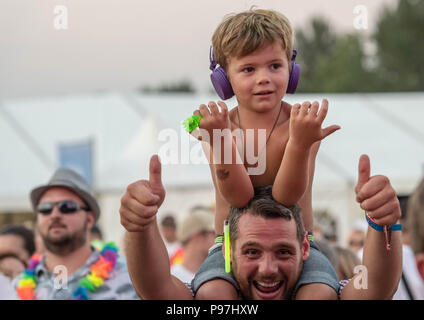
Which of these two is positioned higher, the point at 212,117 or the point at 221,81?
the point at 221,81

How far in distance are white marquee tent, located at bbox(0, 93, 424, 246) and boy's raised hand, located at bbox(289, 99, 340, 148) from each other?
23.1 ft

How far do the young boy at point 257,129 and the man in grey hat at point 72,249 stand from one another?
1639 millimetres

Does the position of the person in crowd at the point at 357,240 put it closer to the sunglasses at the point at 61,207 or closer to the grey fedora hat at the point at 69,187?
the grey fedora hat at the point at 69,187

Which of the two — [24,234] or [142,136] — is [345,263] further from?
[142,136]

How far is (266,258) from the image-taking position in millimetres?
1704

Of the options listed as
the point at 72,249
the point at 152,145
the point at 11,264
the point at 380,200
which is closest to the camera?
the point at 380,200

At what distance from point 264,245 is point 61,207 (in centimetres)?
189

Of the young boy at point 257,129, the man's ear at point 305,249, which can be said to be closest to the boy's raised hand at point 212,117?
the young boy at point 257,129

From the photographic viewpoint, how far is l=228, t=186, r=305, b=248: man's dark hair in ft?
5.65

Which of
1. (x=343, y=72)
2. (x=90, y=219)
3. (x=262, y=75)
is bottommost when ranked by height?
(x=262, y=75)

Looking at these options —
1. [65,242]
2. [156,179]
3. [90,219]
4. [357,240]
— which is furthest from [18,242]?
[357,240]
